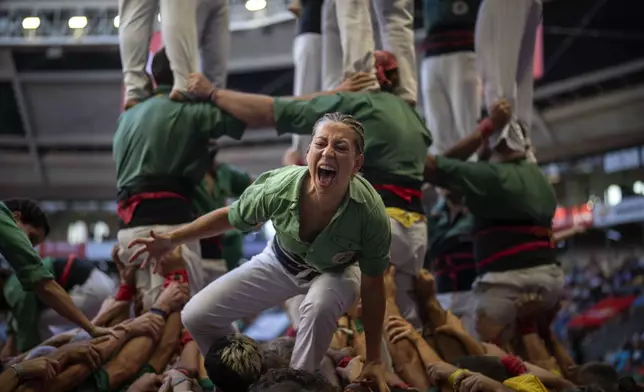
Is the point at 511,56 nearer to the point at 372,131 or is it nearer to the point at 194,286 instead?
the point at 372,131

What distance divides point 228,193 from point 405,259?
5.97 feet

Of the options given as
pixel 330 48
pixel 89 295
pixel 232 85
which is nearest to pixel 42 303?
pixel 89 295

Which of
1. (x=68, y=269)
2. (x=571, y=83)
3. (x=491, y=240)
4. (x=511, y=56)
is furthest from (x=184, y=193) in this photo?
(x=571, y=83)

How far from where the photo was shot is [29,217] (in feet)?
12.5

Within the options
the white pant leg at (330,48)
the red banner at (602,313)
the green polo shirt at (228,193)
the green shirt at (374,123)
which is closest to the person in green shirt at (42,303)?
the green polo shirt at (228,193)

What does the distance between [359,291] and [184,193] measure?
1.49 m

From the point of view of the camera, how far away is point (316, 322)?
2.88 metres

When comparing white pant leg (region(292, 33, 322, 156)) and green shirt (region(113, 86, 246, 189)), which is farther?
white pant leg (region(292, 33, 322, 156))

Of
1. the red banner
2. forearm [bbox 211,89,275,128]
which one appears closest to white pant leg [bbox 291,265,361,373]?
forearm [bbox 211,89,275,128]

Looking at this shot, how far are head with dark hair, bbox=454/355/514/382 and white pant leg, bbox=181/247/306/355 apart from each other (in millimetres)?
840

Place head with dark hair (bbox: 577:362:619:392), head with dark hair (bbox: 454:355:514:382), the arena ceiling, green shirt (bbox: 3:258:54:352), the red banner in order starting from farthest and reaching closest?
the arena ceiling < the red banner < green shirt (bbox: 3:258:54:352) < head with dark hair (bbox: 577:362:619:392) < head with dark hair (bbox: 454:355:514:382)

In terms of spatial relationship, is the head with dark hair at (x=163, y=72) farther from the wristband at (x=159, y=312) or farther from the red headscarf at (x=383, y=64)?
the wristband at (x=159, y=312)

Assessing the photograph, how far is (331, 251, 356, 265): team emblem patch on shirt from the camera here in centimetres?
289

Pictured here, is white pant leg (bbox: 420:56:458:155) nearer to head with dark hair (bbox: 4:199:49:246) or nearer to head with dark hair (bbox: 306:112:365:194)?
head with dark hair (bbox: 4:199:49:246)
